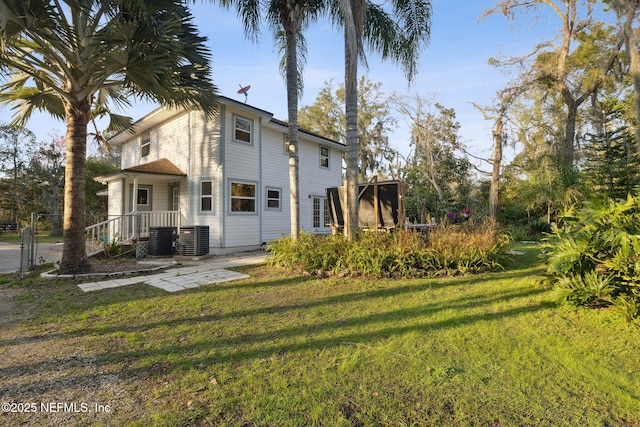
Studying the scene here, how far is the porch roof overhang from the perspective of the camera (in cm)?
1080

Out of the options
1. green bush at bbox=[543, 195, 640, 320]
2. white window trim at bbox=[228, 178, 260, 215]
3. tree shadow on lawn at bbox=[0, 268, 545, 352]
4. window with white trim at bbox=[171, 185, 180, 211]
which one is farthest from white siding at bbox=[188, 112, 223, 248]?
green bush at bbox=[543, 195, 640, 320]

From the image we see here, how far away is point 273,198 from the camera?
1324 cm

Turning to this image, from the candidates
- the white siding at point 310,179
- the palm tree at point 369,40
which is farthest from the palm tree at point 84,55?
the white siding at point 310,179

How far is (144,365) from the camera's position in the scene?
9.04ft

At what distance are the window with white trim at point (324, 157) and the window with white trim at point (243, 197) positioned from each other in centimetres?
482

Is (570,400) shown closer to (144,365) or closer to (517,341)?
(517,341)

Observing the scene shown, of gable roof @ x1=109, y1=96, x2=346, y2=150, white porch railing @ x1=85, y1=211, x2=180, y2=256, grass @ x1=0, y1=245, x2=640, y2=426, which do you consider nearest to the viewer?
grass @ x1=0, y1=245, x2=640, y2=426

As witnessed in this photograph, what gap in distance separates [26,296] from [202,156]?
736cm

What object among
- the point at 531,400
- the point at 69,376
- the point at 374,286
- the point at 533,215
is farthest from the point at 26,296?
the point at 533,215

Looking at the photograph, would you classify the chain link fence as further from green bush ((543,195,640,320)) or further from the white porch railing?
green bush ((543,195,640,320))

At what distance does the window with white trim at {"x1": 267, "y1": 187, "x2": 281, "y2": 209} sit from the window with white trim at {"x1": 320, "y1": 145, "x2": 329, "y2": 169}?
139 inches

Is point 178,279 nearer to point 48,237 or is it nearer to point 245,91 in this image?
point 245,91

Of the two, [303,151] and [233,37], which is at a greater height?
[233,37]

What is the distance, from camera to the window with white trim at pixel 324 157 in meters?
15.9
